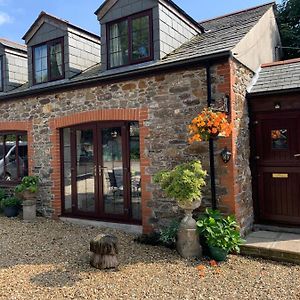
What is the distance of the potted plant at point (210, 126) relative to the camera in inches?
211

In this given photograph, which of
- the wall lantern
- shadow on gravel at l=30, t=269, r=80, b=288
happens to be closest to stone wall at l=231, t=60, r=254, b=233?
the wall lantern

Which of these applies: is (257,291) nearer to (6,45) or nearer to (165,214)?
(165,214)

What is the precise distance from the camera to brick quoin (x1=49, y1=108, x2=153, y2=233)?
681 centimetres

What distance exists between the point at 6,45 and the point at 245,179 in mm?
8580

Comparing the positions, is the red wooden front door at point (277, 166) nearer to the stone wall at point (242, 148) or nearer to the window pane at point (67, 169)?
the stone wall at point (242, 148)

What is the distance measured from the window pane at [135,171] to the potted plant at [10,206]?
377 cm

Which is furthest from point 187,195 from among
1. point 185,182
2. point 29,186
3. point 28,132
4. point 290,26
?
point 290,26

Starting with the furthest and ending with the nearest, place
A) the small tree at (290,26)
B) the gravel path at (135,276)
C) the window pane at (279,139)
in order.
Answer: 1. the small tree at (290,26)
2. the window pane at (279,139)
3. the gravel path at (135,276)

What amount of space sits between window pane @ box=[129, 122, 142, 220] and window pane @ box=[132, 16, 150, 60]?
5.57 feet

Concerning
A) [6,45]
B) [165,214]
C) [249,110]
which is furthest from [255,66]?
[6,45]

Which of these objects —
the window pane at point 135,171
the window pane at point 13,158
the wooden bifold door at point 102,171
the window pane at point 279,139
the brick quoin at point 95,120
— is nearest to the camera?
the window pane at point 279,139

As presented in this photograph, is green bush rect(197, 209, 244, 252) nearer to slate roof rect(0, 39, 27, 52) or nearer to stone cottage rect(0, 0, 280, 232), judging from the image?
stone cottage rect(0, 0, 280, 232)

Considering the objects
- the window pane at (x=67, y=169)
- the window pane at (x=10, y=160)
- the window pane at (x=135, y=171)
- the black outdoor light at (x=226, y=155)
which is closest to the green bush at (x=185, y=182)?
the black outdoor light at (x=226, y=155)

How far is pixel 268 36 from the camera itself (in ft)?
29.1
